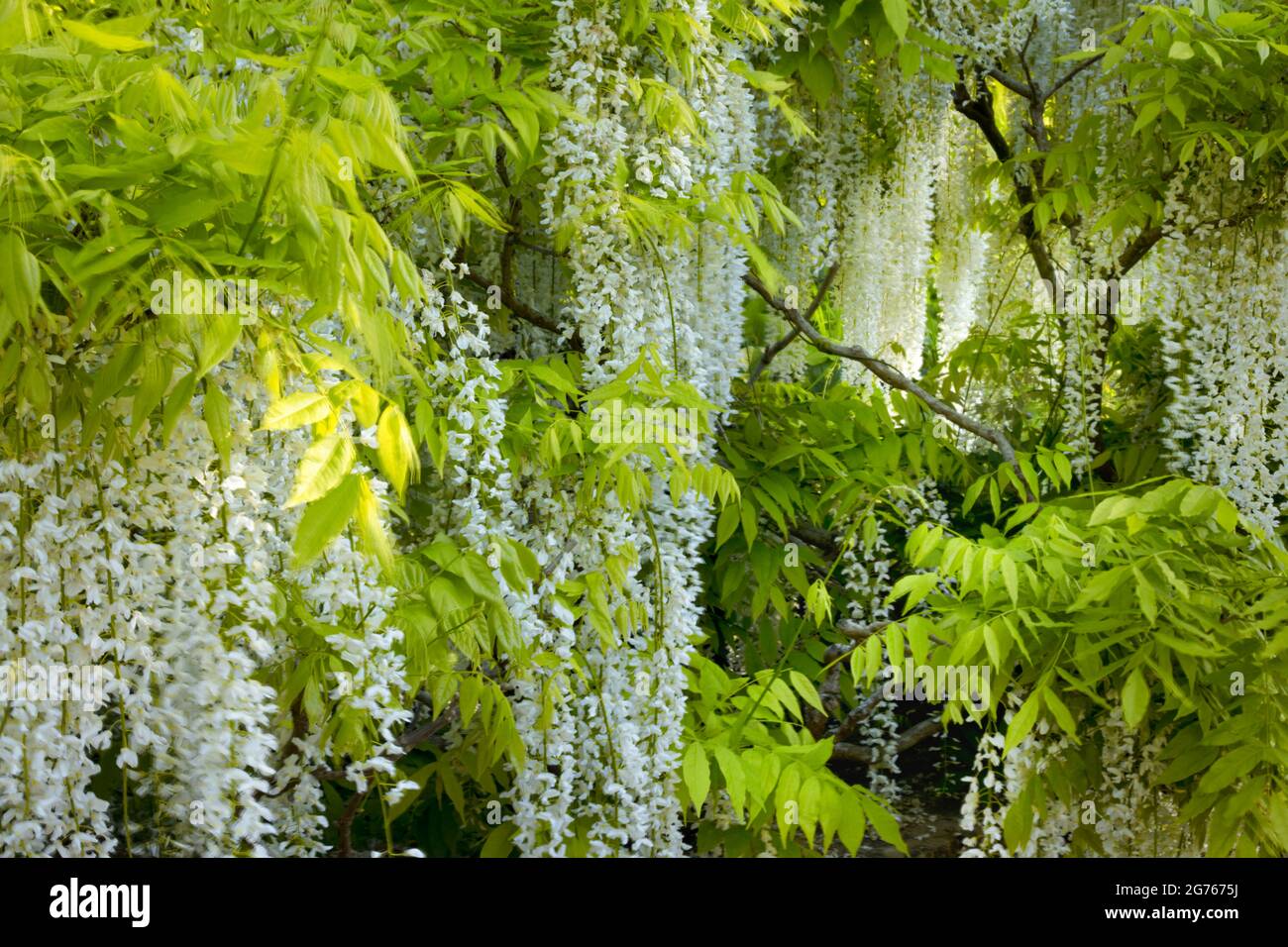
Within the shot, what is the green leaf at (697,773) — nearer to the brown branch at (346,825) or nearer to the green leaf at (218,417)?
the brown branch at (346,825)

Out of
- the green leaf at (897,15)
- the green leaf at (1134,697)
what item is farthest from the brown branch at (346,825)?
the green leaf at (897,15)

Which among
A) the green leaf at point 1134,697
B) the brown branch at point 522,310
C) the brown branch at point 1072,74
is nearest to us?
the green leaf at point 1134,697

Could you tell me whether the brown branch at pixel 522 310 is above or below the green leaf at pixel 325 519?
above

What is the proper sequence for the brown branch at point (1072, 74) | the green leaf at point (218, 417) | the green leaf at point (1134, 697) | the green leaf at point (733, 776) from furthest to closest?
1. the brown branch at point (1072, 74)
2. the green leaf at point (733, 776)
3. the green leaf at point (1134, 697)
4. the green leaf at point (218, 417)

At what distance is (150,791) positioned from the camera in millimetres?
2037

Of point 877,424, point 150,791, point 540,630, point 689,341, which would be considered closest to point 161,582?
point 150,791

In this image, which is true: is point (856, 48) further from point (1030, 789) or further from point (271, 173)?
point (271, 173)

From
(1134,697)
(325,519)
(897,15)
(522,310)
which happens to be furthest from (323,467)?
(897,15)

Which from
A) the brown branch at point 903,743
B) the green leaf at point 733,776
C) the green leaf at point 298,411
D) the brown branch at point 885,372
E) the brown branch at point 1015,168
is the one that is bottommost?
the brown branch at point 903,743

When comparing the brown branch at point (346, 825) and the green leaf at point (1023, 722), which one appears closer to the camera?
the brown branch at point (346, 825)

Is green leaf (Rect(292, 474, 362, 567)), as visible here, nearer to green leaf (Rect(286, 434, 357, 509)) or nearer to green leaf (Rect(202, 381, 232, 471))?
green leaf (Rect(286, 434, 357, 509))

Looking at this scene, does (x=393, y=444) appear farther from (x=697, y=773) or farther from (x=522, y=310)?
(x=522, y=310)

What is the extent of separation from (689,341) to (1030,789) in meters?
1.42
